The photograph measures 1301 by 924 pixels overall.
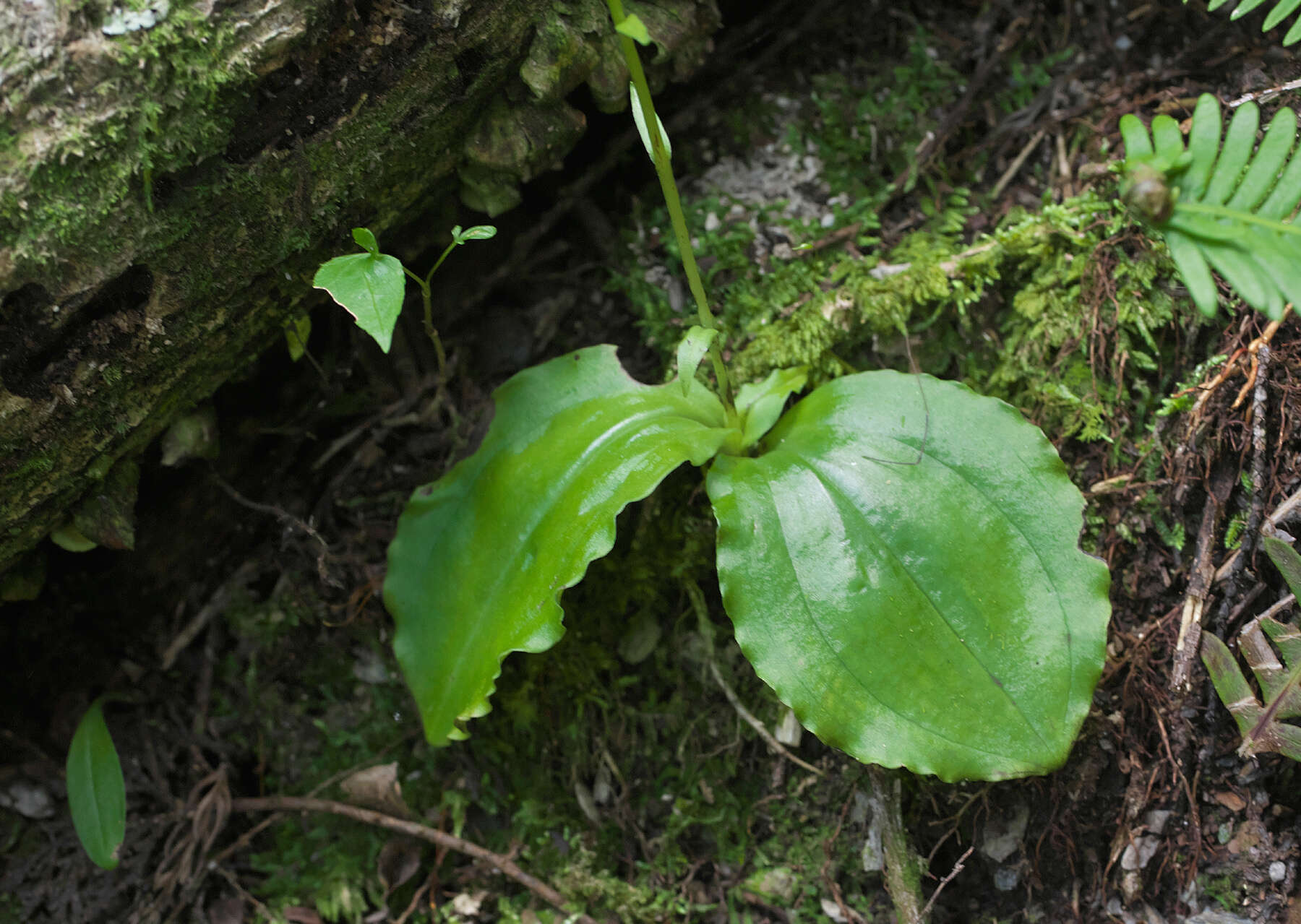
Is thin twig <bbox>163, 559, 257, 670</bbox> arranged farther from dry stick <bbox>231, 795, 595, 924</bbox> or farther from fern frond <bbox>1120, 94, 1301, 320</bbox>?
fern frond <bbox>1120, 94, 1301, 320</bbox>

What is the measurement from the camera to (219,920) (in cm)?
183

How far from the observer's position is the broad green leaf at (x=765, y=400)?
1622mm

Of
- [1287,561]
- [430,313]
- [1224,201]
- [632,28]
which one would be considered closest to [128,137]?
[430,313]

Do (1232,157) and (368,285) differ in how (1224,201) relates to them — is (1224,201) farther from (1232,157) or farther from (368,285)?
(368,285)

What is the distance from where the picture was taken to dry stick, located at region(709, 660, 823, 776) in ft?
5.38

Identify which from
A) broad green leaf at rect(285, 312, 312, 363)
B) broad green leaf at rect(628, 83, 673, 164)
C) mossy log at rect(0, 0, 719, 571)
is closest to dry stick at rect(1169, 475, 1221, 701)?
broad green leaf at rect(628, 83, 673, 164)

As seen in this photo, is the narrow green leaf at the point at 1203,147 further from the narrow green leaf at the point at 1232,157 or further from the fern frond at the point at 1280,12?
the fern frond at the point at 1280,12

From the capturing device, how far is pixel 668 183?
4.67ft

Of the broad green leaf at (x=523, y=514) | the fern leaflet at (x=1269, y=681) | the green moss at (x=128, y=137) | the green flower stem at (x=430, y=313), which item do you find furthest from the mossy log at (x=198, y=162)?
the fern leaflet at (x=1269, y=681)

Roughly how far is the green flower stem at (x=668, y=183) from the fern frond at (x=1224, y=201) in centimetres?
66

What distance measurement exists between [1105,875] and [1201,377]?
896mm

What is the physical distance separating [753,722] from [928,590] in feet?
1.65

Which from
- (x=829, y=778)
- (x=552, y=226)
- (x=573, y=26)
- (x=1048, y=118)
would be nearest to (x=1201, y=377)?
(x=1048, y=118)

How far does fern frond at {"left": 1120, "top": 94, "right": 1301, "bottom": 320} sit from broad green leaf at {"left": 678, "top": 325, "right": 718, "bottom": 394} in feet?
2.10
